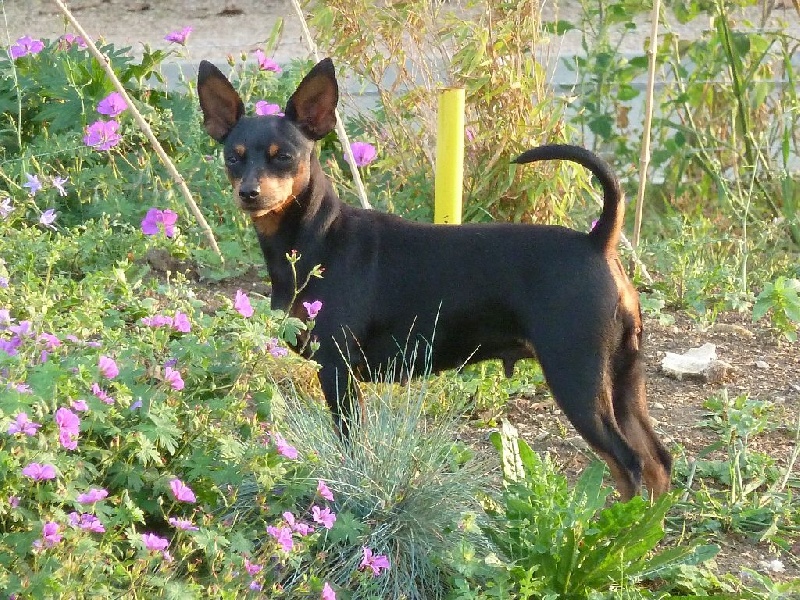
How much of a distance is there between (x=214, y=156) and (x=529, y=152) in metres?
2.68

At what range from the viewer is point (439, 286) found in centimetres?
388

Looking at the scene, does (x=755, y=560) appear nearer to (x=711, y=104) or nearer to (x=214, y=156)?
(x=214, y=156)

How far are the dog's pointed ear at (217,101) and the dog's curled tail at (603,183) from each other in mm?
1115

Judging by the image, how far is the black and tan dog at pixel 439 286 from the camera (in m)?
3.61

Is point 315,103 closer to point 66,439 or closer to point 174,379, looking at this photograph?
point 174,379

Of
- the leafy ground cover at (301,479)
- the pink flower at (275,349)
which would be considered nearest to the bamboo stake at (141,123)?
the leafy ground cover at (301,479)

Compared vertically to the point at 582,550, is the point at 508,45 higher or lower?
higher

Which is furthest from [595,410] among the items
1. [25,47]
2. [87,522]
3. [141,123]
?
[25,47]

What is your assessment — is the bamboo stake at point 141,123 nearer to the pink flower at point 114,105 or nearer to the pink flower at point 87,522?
the pink flower at point 114,105

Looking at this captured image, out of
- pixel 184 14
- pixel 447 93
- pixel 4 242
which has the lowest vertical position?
pixel 184 14

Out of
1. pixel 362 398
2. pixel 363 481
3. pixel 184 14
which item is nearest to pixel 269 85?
pixel 362 398

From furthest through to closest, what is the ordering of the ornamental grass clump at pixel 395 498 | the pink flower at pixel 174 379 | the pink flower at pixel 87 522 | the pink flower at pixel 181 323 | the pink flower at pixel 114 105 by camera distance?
the pink flower at pixel 114 105 < the ornamental grass clump at pixel 395 498 < the pink flower at pixel 181 323 < the pink flower at pixel 174 379 < the pink flower at pixel 87 522

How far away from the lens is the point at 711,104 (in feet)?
25.1

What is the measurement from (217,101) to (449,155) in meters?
0.95
